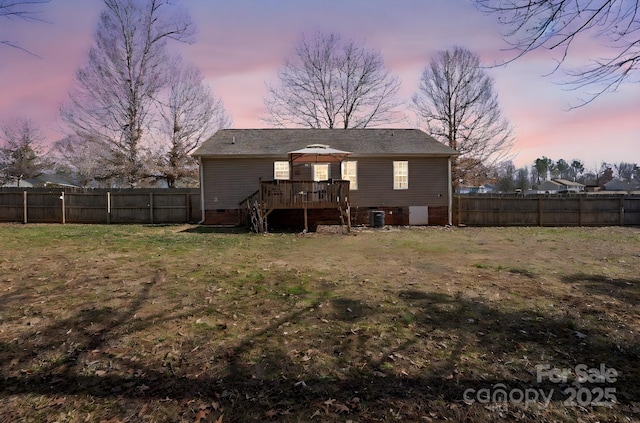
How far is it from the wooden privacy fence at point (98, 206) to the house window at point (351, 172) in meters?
7.38

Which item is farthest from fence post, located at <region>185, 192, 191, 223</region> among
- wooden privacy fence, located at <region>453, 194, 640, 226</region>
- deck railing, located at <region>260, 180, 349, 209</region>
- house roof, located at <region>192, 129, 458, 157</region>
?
wooden privacy fence, located at <region>453, 194, 640, 226</region>

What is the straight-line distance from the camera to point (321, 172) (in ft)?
51.0

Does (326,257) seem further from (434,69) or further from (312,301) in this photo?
(434,69)

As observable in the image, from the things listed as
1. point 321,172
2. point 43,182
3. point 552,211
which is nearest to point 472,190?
point 552,211

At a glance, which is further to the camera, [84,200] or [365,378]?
[84,200]

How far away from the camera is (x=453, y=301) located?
4.82 metres

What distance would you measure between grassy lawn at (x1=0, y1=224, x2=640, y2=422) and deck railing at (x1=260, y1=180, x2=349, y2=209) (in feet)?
19.3

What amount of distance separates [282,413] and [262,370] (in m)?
0.62

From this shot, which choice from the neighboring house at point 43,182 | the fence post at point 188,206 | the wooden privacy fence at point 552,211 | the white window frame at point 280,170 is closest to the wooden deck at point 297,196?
the white window frame at point 280,170

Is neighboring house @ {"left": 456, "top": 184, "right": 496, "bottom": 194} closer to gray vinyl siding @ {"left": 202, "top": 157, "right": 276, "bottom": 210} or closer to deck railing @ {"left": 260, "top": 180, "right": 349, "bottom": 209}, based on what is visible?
deck railing @ {"left": 260, "top": 180, "right": 349, "bottom": 209}

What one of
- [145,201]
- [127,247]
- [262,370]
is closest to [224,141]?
[145,201]

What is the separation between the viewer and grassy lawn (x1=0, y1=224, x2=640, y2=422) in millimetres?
2518

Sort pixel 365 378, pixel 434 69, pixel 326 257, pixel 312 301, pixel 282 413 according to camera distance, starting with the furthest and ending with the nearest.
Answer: pixel 434 69, pixel 326 257, pixel 312 301, pixel 365 378, pixel 282 413

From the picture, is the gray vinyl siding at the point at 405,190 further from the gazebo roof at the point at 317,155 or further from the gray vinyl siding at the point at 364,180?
the gazebo roof at the point at 317,155
